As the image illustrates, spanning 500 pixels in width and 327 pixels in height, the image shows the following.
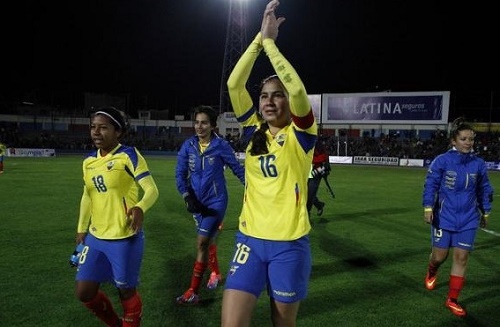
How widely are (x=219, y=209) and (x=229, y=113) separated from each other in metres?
42.0

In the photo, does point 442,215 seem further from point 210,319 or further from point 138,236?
point 138,236

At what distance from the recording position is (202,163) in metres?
5.45

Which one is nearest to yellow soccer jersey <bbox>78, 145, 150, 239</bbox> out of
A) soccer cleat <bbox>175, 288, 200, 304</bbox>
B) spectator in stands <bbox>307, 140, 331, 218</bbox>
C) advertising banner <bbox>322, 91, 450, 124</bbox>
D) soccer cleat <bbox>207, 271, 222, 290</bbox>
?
soccer cleat <bbox>175, 288, 200, 304</bbox>

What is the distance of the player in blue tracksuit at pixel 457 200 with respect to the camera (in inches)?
204

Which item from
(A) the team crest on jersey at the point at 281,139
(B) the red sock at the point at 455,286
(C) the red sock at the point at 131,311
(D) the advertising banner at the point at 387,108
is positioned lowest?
(B) the red sock at the point at 455,286

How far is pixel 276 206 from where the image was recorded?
9.62ft

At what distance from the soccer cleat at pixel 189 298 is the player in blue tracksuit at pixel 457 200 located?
9.53 ft

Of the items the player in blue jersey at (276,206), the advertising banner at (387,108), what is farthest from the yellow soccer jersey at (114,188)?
the advertising banner at (387,108)

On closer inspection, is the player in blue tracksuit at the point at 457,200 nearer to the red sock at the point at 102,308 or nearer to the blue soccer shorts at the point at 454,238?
the blue soccer shorts at the point at 454,238

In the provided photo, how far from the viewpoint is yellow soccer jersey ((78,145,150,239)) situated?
12.3 ft

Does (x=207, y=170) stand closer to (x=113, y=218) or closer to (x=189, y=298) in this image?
(x=189, y=298)

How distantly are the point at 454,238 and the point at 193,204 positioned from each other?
10.1 ft

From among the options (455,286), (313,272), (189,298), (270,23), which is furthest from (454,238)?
(270,23)

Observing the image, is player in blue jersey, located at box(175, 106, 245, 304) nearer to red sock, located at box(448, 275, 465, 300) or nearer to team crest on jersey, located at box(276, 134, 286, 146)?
team crest on jersey, located at box(276, 134, 286, 146)
